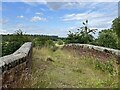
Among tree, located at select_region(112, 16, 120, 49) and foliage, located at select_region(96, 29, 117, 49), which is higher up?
tree, located at select_region(112, 16, 120, 49)

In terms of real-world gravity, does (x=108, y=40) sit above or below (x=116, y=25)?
below

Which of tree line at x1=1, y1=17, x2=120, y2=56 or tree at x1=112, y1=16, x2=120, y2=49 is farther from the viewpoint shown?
tree at x1=112, y1=16, x2=120, y2=49

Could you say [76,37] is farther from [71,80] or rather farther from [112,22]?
[71,80]

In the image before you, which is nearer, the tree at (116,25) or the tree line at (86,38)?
the tree line at (86,38)

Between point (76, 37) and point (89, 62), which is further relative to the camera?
point (76, 37)

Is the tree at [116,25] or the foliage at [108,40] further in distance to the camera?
the tree at [116,25]

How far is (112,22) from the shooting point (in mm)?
23859

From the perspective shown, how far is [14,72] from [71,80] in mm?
2923

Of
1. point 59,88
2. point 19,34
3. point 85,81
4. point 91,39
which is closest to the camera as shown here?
point 59,88

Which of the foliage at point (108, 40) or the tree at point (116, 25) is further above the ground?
the tree at point (116, 25)

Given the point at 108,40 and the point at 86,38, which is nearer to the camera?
the point at 108,40

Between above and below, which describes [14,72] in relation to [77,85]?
above

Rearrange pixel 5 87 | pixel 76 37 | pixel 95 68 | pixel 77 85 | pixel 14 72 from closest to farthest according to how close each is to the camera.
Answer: pixel 5 87 → pixel 14 72 → pixel 77 85 → pixel 95 68 → pixel 76 37

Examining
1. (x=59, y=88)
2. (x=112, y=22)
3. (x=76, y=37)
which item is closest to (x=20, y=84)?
(x=59, y=88)
